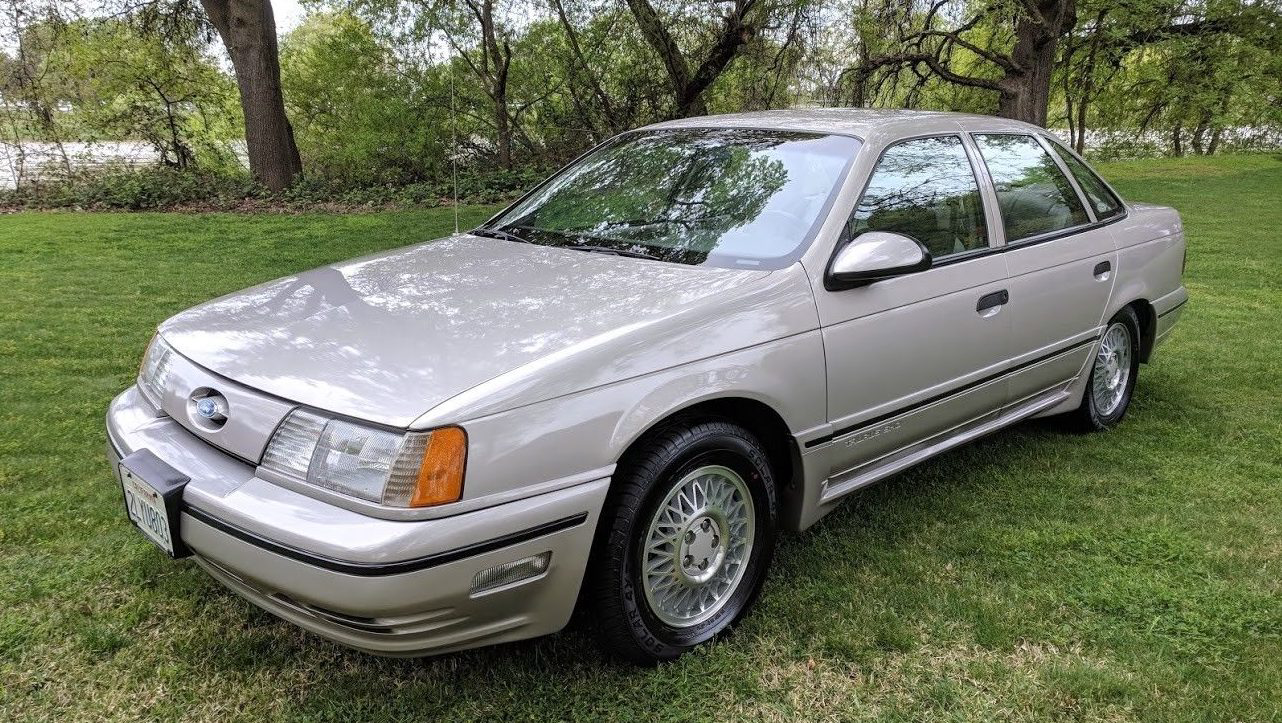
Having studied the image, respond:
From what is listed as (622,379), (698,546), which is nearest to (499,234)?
(622,379)

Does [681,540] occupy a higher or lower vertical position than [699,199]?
lower

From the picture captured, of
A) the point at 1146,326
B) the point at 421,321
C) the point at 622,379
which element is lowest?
the point at 1146,326

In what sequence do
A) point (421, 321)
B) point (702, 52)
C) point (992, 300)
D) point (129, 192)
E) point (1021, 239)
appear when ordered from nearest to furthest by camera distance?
point (421, 321)
point (992, 300)
point (1021, 239)
point (129, 192)
point (702, 52)

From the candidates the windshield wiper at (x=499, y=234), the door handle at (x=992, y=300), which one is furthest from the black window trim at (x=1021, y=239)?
the windshield wiper at (x=499, y=234)

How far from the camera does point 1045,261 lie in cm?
364

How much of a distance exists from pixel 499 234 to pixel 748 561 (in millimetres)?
1655

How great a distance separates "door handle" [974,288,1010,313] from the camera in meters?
3.30

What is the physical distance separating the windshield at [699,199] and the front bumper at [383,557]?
3.50 feet

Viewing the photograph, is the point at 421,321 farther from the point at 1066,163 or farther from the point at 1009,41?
the point at 1009,41

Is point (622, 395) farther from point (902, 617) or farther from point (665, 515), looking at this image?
point (902, 617)

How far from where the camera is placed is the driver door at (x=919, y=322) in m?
2.87

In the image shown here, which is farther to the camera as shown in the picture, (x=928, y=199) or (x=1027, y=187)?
(x=1027, y=187)

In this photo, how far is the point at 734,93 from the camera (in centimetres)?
1507

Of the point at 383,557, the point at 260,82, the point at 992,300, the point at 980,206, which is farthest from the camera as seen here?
the point at 260,82
